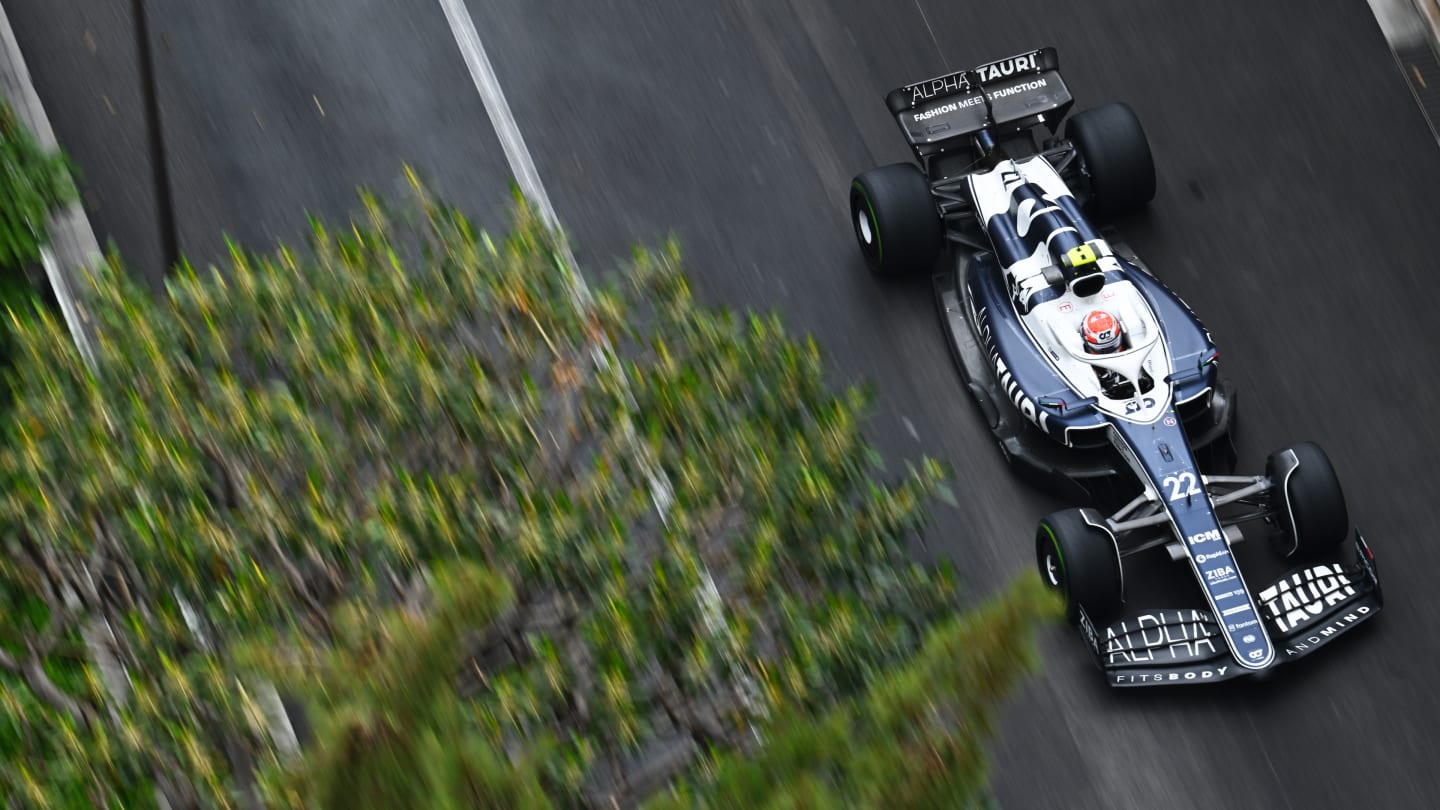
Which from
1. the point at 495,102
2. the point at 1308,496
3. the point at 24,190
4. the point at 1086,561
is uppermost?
the point at 24,190

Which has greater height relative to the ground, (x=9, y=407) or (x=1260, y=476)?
(x=9, y=407)

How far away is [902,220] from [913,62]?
2317 millimetres

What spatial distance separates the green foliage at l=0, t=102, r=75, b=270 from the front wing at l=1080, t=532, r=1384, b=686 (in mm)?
7893

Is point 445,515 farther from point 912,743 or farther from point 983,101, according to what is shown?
point 983,101

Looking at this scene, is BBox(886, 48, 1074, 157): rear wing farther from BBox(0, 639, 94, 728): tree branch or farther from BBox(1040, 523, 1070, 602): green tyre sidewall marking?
BBox(0, 639, 94, 728): tree branch

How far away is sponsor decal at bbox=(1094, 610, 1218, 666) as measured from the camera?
9.77 metres

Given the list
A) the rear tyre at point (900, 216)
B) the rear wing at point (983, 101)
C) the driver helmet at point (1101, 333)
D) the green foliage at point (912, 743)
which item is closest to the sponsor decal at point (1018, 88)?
the rear wing at point (983, 101)

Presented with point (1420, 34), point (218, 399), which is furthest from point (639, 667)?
point (1420, 34)

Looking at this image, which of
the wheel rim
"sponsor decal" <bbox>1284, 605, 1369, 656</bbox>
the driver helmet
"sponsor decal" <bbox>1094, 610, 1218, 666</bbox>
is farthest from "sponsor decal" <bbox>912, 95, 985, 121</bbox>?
"sponsor decal" <bbox>1284, 605, 1369, 656</bbox>

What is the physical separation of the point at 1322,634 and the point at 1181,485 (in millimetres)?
1230

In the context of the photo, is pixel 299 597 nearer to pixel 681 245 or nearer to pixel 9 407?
pixel 9 407

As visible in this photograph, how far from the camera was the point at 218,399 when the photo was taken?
6.94 meters

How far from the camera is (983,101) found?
1187 centimetres

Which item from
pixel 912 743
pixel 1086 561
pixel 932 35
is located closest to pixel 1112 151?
Result: pixel 932 35
